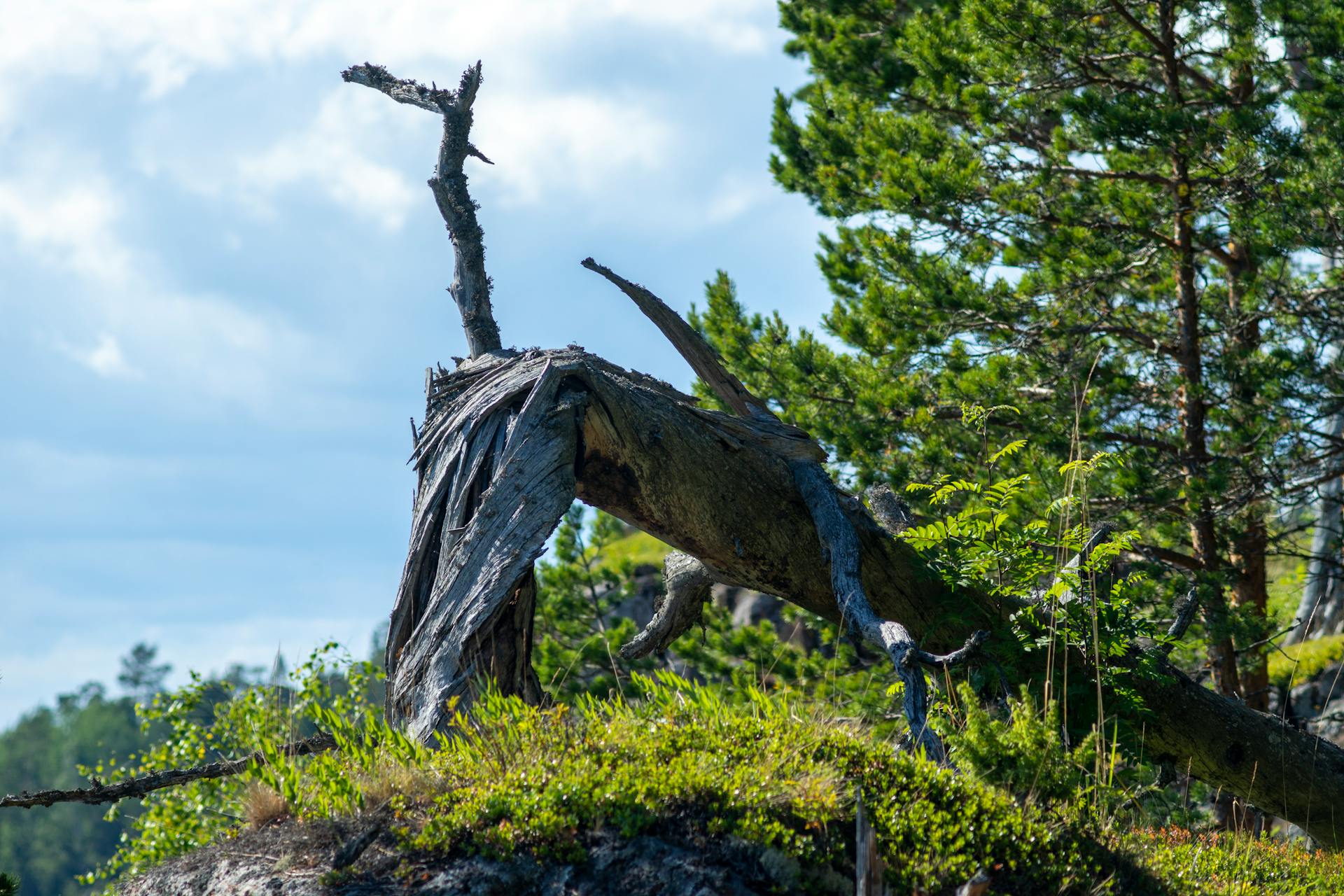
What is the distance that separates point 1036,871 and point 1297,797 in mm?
4184

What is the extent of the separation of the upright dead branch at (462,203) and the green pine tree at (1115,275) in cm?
439

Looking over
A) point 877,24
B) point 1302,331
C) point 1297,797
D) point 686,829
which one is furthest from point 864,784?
point 877,24

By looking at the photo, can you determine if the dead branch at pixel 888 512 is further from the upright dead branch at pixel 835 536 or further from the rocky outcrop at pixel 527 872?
the rocky outcrop at pixel 527 872

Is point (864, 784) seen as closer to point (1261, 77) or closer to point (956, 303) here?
point (956, 303)

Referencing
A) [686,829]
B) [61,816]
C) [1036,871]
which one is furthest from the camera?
[61,816]

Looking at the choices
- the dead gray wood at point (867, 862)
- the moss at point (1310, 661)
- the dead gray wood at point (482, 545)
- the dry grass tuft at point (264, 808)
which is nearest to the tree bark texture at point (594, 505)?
the dead gray wood at point (482, 545)

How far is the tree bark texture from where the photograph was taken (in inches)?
198

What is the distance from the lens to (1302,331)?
978cm

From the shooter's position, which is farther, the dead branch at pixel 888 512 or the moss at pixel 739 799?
the dead branch at pixel 888 512

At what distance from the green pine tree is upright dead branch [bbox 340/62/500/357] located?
439cm

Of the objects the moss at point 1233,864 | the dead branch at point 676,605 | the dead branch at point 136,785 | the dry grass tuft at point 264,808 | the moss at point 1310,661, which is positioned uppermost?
the dead branch at point 676,605

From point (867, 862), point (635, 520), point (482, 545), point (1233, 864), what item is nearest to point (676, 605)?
point (635, 520)

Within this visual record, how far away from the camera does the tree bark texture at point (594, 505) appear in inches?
198

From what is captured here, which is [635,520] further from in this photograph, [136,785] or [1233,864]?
[1233,864]
